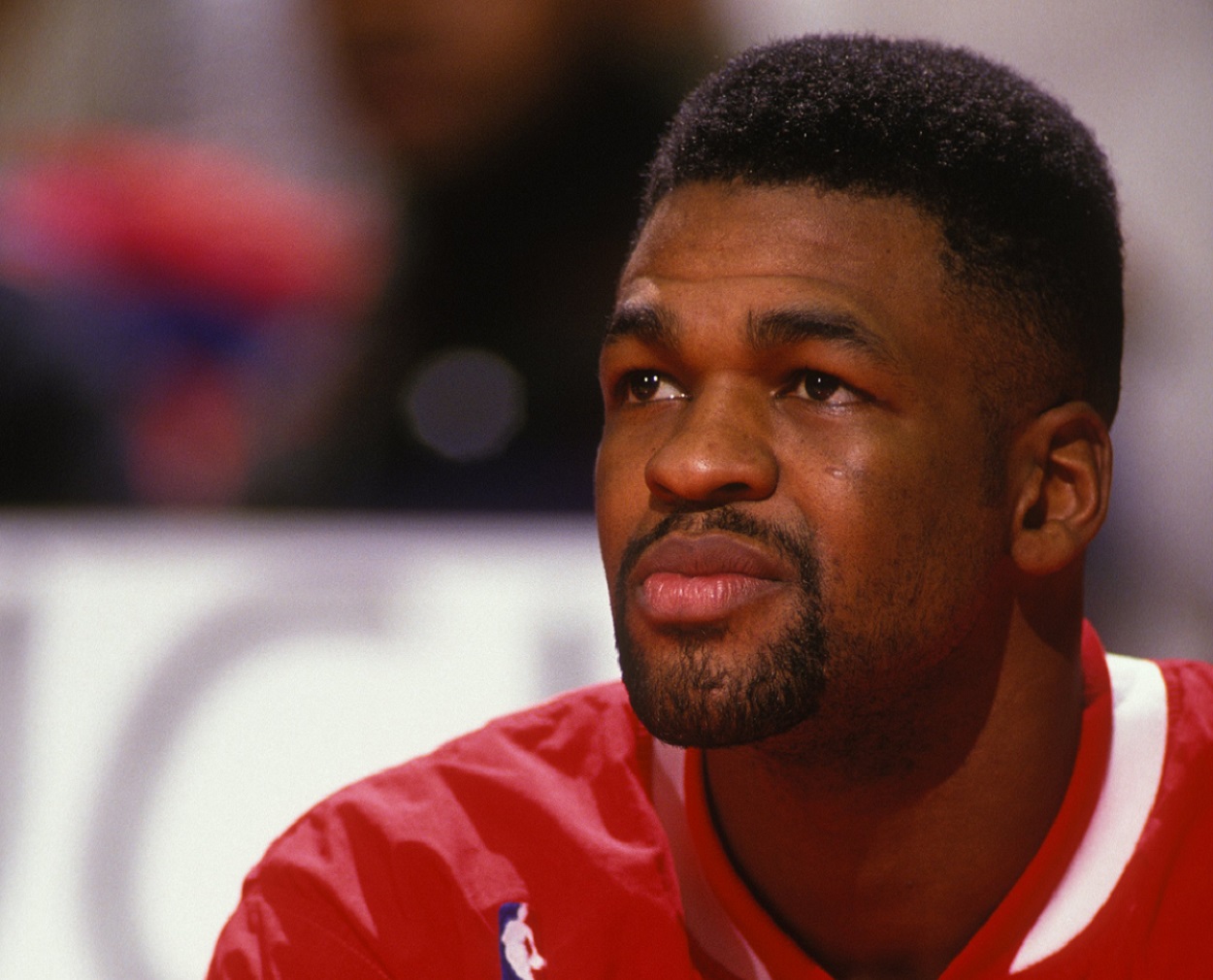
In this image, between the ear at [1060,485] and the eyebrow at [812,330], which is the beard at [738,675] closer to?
the eyebrow at [812,330]

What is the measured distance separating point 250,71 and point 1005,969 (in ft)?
9.67

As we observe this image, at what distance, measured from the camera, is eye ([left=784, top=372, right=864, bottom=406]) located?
1559 millimetres

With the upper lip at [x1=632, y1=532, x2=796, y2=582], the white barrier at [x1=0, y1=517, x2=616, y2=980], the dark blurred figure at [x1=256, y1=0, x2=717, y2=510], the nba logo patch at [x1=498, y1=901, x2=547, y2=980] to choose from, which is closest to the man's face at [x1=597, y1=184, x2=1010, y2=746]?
the upper lip at [x1=632, y1=532, x2=796, y2=582]

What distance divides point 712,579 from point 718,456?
13cm

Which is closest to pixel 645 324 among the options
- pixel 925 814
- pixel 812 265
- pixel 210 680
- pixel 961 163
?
pixel 812 265

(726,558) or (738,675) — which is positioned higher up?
(726,558)

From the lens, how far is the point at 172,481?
297cm

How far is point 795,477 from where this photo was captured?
152cm

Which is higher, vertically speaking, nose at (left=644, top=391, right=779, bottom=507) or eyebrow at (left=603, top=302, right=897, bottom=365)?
eyebrow at (left=603, top=302, right=897, bottom=365)

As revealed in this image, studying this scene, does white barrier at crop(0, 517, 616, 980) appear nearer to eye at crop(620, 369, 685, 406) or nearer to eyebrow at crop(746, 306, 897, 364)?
eye at crop(620, 369, 685, 406)

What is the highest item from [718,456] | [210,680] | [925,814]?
[718,456]

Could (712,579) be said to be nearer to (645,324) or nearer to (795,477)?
(795,477)

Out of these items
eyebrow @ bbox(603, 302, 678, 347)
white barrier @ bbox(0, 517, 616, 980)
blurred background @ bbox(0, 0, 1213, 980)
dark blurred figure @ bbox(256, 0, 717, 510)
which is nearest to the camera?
eyebrow @ bbox(603, 302, 678, 347)

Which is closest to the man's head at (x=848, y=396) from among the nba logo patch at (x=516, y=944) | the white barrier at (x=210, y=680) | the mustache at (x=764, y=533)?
the mustache at (x=764, y=533)
